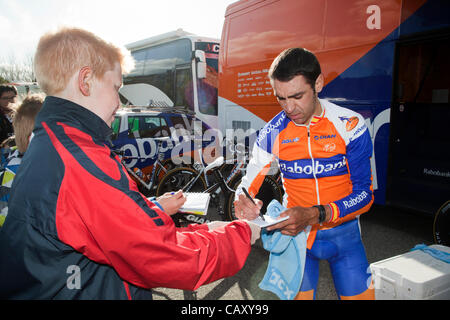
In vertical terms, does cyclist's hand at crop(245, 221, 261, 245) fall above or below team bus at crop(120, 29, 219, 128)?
below

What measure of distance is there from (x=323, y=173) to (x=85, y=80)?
1.52 meters

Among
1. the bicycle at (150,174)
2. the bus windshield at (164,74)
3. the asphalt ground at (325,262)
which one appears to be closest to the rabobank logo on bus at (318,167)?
the asphalt ground at (325,262)

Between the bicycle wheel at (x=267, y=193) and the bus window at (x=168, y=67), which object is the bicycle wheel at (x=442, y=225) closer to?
the bicycle wheel at (x=267, y=193)

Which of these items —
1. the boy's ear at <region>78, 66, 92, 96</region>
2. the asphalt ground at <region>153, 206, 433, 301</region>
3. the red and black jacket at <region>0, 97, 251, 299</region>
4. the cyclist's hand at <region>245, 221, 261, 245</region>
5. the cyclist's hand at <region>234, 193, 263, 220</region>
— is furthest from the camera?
the asphalt ground at <region>153, 206, 433, 301</region>

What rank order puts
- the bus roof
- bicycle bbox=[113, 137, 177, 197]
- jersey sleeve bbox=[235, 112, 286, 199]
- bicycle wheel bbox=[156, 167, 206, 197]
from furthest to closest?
the bus roof, bicycle bbox=[113, 137, 177, 197], bicycle wheel bbox=[156, 167, 206, 197], jersey sleeve bbox=[235, 112, 286, 199]

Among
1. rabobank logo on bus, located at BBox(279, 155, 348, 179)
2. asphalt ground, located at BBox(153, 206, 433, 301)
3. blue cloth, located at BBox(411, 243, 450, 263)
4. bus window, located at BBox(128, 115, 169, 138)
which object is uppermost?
bus window, located at BBox(128, 115, 169, 138)

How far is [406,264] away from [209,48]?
29.8ft

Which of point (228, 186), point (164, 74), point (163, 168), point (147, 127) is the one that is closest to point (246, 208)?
point (228, 186)

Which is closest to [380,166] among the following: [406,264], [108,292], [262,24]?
[406,264]

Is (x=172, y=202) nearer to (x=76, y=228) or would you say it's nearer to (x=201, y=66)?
(x=76, y=228)

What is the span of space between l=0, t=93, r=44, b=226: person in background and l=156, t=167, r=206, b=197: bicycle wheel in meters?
3.26

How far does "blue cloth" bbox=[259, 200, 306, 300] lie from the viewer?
1874 millimetres

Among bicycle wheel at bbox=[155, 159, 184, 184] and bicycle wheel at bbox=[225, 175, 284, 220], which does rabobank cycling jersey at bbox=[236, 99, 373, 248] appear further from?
bicycle wheel at bbox=[155, 159, 184, 184]

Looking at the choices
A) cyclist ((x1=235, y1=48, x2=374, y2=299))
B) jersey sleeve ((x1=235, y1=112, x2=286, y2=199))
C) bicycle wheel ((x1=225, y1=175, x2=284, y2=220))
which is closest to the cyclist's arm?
jersey sleeve ((x1=235, y1=112, x2=286, y2=199))
